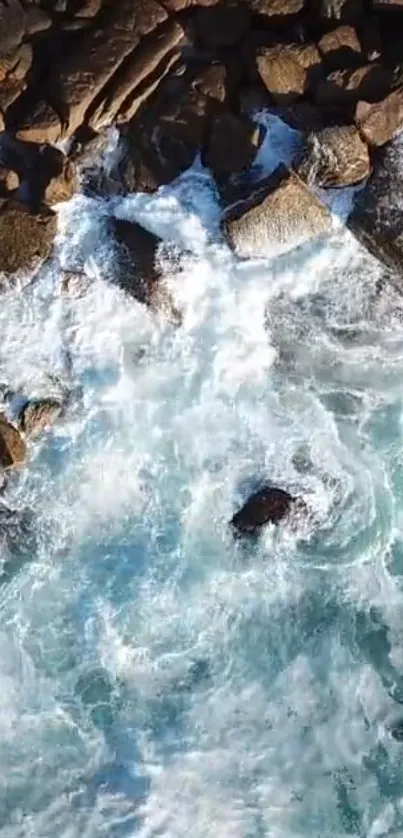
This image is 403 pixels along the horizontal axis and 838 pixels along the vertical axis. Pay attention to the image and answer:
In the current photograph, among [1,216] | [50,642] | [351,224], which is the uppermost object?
[1,216]

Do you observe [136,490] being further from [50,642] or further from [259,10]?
[259,10]

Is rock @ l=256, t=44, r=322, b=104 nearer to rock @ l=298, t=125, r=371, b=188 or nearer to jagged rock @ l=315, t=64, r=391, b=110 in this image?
jagged rock @ l=315, t=64, r=391, b=110

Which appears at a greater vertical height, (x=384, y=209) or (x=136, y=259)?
(x=136, y=259)

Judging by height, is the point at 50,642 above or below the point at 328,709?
above

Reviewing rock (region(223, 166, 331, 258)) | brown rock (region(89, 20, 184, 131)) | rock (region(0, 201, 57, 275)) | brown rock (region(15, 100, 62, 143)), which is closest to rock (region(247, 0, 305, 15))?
brown rock (region(89, 20, 184, 131))

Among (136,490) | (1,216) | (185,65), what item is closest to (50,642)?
(136,490)

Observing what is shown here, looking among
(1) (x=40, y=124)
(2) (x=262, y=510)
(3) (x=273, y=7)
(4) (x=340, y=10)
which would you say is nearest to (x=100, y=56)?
(1) (x=40, y=124)

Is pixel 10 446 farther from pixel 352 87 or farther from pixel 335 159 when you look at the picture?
pixel 352 87
